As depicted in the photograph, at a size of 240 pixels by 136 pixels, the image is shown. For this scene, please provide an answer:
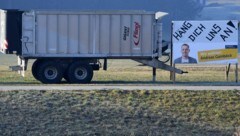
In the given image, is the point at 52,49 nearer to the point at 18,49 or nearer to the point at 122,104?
the point at 18,49

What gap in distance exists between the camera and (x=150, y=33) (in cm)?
3219

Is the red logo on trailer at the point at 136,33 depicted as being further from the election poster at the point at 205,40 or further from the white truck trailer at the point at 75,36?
the election poster at the point at 205,40

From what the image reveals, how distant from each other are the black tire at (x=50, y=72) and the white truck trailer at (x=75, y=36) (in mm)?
48

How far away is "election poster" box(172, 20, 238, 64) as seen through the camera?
3180 centimetres

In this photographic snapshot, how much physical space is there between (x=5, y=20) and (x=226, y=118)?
39.3ft

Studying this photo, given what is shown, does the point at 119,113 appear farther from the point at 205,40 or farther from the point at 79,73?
the point at 205,40

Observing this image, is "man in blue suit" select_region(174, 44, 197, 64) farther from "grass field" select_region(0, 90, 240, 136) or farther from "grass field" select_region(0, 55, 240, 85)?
"grass field" select_region(0, 90, 240, 136)


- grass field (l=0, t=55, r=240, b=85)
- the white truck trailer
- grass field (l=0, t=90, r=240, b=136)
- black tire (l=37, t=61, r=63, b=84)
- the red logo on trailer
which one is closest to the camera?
grass field (l=0, t=90, r=240, b=136)

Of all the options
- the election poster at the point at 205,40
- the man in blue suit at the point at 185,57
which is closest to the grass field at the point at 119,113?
the election poster at the point at 205,40

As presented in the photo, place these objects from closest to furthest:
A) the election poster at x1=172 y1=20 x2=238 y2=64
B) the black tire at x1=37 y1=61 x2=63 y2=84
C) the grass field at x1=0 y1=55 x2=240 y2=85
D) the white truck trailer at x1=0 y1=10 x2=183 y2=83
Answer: the black tire at x1=37 y1=61 x2=63 y2=84, the white truck trailer at x1=0 y1=10 x2=183 y2=83, the election poster at x1=172 y1=20 x2=238 y2=64, the grass field at x1=0 y1=55 x2=240 y2=85

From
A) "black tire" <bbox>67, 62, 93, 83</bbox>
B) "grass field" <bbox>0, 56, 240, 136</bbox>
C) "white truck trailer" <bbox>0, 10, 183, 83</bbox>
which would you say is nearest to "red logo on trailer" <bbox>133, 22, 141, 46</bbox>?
"white truck trailer" <bbox>0, 10, 183, 83</bbox>

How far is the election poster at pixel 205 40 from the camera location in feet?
104

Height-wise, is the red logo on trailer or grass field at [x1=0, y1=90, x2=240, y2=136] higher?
the red logo on trailer

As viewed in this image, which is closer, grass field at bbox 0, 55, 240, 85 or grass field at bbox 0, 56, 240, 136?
grass field at bbox 0, 56, 240, 136
